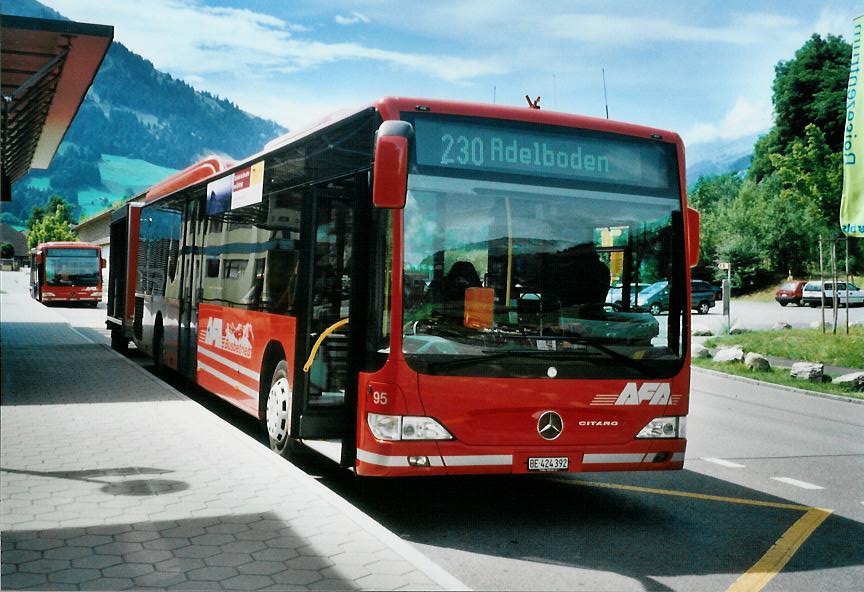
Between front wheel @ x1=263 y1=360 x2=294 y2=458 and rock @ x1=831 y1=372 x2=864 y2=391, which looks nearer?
front wheel @ x1=263 y1=360 x2=294 y2=458

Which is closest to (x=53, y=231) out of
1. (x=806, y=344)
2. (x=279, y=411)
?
(x=806, y=344)

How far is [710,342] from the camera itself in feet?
85.6

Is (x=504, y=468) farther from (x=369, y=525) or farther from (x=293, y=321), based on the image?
(x=293, y=321)

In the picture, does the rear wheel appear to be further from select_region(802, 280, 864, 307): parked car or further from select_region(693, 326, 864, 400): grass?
select_region(802, 280, 864, 307): parked car

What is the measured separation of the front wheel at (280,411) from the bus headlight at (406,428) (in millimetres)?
1876

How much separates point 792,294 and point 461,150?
48.0 meters

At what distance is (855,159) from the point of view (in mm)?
16672

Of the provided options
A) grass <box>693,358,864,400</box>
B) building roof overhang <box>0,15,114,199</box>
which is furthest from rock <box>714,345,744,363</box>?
building roof overhang <box>0,15,114,199</box>

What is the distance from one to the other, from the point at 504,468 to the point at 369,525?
1.17 metres

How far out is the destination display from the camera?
647cm

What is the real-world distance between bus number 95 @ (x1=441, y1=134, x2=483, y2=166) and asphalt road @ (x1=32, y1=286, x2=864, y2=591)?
258 centimetres

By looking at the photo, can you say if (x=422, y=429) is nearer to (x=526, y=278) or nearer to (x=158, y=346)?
(x=526, y=278)

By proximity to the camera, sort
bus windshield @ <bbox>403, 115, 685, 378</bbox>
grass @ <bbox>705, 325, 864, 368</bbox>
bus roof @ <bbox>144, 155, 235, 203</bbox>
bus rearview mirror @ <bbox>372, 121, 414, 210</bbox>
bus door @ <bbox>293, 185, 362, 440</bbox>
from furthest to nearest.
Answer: grass @ <bbox>705, 325, 864, 368</bbox> → bus roof @ <bbox>144, 155, 235, 203</bbox> → bus door @ <bbox>293, 185, 362, 440</bbox> → bus windshield @ <bbox>403, 115, 685, 378</bbox> → bus rearview mirror @ <bbox>372, 121, 414, 210</bbox>

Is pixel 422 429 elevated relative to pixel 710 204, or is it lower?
lower
